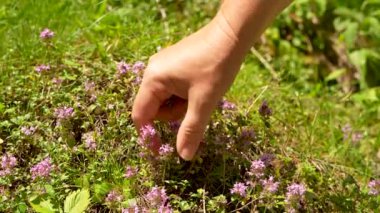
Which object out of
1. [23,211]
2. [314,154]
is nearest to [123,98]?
[23,211]

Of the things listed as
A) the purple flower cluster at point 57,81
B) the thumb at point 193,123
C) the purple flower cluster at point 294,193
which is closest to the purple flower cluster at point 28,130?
the purple flower cluster at point 57,81

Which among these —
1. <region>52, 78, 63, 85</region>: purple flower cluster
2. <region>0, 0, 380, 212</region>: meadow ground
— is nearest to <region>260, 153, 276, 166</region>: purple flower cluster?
<region>0, 0, 380, 212</region>: meadow ground

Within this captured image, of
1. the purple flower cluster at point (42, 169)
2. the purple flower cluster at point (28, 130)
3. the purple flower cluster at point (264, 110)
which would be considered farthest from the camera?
the purple flower cluster at point (264, 110)

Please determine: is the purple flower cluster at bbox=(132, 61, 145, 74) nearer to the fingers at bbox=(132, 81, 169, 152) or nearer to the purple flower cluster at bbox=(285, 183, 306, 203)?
the fingers at bbox=(132, 81, 169, 152)

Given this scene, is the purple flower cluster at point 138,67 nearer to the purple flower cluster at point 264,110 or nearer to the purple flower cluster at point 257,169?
the purple flower cluster at point 264,110

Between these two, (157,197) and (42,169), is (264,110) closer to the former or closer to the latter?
(157,197)

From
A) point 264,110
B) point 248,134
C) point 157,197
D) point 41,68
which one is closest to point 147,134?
point 157,197
